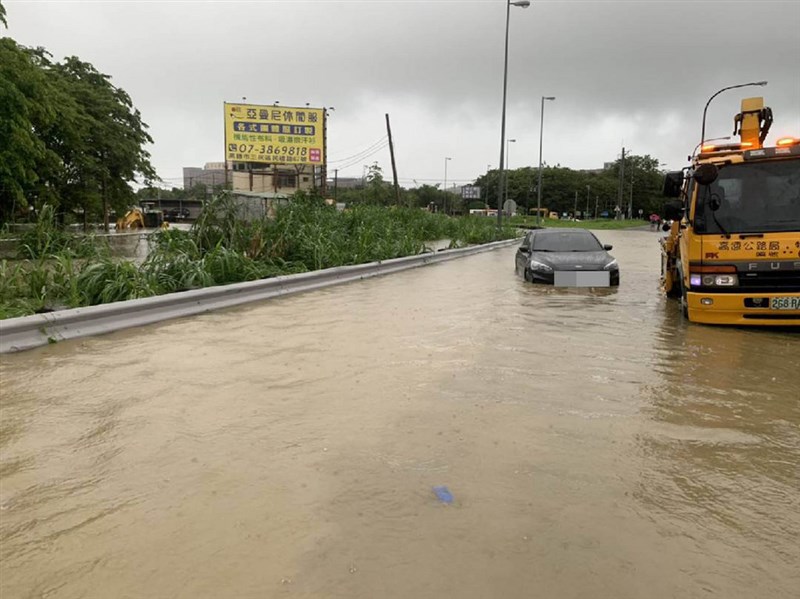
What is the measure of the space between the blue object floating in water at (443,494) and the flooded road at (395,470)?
48 mm

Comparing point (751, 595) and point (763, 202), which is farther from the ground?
point (763, 202)

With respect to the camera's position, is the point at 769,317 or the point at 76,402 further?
the point at 769,317

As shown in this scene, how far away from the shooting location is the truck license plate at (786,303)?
734 centimetres

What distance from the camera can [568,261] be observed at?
12070mm

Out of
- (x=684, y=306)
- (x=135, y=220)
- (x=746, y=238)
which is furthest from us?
(x=135, y=220)

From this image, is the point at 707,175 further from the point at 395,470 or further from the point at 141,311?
the point at 141,311

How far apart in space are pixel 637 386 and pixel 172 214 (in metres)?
71.2

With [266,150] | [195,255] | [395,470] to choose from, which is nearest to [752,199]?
[395,470]

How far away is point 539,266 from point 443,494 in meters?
9.46

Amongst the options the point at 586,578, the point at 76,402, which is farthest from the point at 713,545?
the point at 76,402

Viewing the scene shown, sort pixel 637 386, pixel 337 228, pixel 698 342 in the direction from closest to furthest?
pixel 637 386 < pixel 698 342 < pixel 337 228

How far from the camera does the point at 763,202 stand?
301 inches

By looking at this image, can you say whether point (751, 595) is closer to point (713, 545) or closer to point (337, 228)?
point (713, 545)

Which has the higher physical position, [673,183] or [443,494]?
[673,183]
